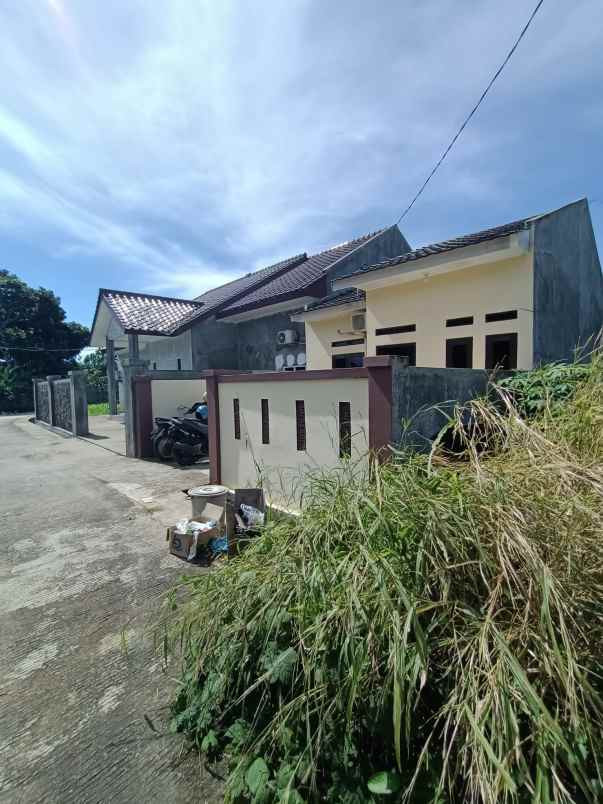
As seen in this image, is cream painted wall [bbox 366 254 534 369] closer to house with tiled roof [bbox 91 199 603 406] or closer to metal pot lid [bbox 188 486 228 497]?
house with tiled roof [bbox 91 199 603 406]

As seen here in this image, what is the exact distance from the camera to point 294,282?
37.2 ft

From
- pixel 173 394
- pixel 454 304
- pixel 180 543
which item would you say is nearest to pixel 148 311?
pixel 173 394

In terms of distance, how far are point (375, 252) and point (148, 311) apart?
8.72m

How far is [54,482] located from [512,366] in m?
8.73

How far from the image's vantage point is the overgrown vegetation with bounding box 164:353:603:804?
1.24m

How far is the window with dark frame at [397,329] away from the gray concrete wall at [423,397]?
9.14ft

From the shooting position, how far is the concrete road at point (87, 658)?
1.77m

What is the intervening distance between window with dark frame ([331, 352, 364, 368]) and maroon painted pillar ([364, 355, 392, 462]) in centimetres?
510

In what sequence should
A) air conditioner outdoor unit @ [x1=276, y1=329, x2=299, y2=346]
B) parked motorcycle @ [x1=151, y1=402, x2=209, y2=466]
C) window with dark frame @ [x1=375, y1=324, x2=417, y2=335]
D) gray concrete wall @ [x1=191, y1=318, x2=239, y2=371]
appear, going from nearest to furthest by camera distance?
window with dark frame @ [x1=375, y1=324, x2=417, y2=335] → parked motorcycle @ [x1=151, y1=402, x2=209, y2=466] → air conditioner outdoor unit @ [x1=276, y1=329, x2=299, y2=346] → gray concrete wall @ [x1=191, y1=318, x2=239, y2=371]

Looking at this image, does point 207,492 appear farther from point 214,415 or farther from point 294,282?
point 294,282

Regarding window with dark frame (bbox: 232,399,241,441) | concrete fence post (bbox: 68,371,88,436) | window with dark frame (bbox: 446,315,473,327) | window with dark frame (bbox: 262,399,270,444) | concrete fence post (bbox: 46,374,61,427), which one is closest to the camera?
window with dark frame (bbox: 262,399,270,444)

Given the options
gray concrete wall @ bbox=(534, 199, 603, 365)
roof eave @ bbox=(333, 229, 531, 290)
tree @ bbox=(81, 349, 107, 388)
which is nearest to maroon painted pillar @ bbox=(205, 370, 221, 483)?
roof eave @ bbox=(333, 229, 531, 290)

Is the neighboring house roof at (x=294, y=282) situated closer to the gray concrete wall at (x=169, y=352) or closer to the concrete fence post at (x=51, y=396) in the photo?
the gray concrete wall at (x=169, y=352)

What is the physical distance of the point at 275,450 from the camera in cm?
496
